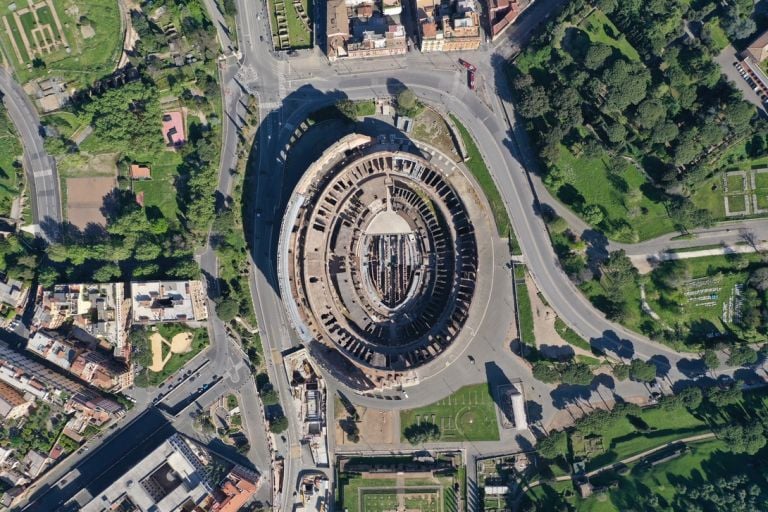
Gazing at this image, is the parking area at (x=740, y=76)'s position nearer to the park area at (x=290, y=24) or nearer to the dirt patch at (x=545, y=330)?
the dirt patch at (x=545, y=330)

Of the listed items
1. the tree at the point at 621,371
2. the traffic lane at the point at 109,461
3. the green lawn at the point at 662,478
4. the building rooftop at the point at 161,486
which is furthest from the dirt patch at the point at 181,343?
the tree at the point at 621,371

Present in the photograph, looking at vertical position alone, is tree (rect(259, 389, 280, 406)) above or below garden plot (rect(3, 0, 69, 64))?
below

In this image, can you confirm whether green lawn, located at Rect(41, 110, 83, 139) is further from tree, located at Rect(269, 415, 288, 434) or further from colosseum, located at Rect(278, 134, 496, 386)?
tree, located at Rect(269, 415, 288, 434)

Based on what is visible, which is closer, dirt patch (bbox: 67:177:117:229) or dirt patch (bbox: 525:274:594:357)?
dirt patch (bbox: 525:274:594:357)

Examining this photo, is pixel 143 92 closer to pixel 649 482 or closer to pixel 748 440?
pixel 649 482

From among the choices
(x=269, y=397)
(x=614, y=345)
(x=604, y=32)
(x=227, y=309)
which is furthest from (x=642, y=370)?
(x=227, y=309)

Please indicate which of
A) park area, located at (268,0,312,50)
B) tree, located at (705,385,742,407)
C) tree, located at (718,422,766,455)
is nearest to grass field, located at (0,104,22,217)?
park area, located at (268,0,312,50)

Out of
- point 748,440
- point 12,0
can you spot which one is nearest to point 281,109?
point 12,0
